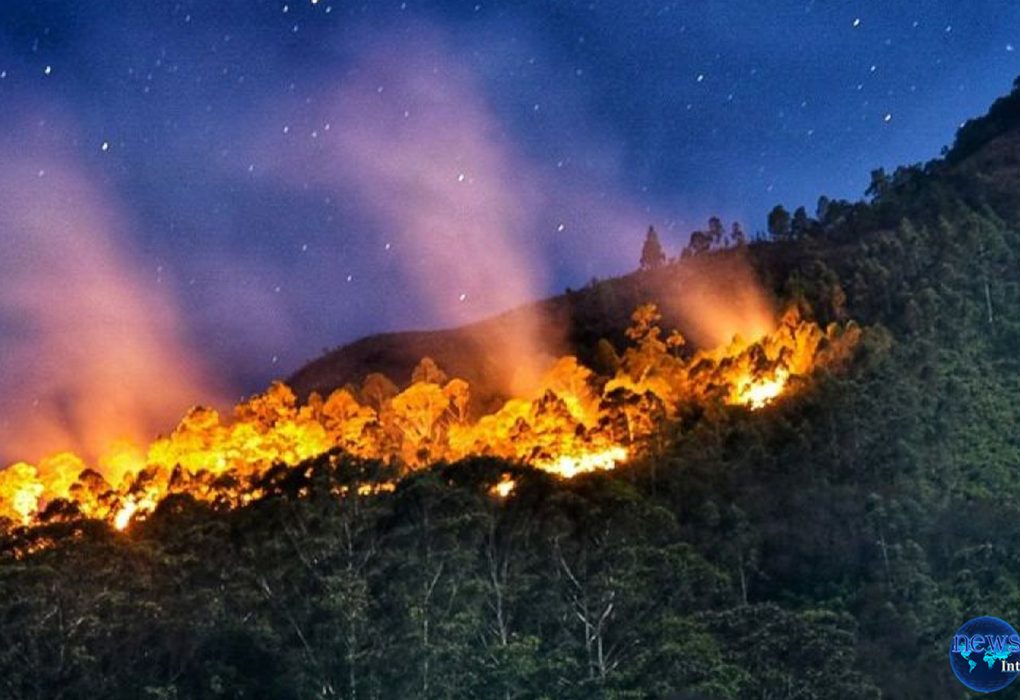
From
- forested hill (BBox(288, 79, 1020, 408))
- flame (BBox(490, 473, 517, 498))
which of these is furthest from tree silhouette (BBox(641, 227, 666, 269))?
flame (BBox(490, 473, 517, 498))

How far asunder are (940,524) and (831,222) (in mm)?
39078

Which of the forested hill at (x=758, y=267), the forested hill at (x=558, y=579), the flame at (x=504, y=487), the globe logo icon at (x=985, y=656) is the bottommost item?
the globe logo icon at (x=985, y=656)

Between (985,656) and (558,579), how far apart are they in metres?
7.57

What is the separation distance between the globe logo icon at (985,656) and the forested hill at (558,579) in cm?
145

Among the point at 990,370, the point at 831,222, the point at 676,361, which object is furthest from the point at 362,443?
the point at 831,222

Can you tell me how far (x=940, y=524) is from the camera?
29.0 meters

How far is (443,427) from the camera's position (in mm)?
48281

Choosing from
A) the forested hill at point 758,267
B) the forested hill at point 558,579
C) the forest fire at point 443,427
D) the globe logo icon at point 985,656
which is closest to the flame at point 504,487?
the forested hill at point 558,579

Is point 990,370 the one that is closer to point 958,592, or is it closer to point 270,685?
point 958,592

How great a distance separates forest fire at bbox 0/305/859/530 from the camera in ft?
134

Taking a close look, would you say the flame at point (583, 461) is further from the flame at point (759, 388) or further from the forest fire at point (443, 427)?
the flame at point (759, 388)

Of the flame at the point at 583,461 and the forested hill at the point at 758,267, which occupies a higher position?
the forested hill at the point at 758,267

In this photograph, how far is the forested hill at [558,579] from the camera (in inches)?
752

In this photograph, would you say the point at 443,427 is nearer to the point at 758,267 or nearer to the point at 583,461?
the point at 583,461
